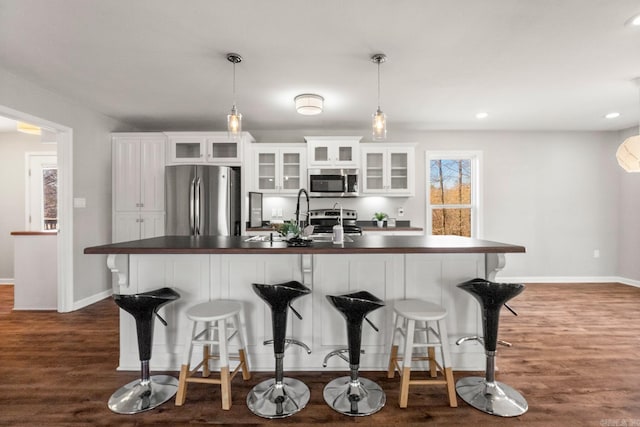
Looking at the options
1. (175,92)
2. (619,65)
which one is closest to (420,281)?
(619,65)

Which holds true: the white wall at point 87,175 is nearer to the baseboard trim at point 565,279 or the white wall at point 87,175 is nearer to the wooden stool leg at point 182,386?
the wooden stool leg at point 182,386

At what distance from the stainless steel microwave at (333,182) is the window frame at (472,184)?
1337 mm

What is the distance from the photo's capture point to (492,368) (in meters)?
2.01

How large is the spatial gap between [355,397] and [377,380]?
36cm

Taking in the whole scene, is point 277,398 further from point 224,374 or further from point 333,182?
point 333,182

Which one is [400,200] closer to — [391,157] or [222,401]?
[391,157]

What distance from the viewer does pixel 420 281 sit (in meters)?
2.33

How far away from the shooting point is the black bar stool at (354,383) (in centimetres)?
183

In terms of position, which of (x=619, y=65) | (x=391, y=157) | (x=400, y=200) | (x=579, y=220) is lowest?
(x=579, y=220)

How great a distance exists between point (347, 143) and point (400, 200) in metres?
1.32

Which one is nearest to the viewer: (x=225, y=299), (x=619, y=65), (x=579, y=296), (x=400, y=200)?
(x=225, y=299)

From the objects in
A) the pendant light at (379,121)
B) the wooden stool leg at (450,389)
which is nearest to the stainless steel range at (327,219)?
the pendant light at (379,121)

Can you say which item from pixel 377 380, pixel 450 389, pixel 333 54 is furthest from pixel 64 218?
pixel 450 389

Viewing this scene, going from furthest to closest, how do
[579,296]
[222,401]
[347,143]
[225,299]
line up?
[347,143], [579,296], [225,299], [222,401]
